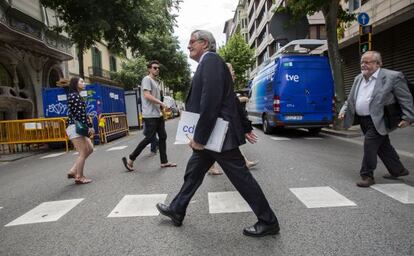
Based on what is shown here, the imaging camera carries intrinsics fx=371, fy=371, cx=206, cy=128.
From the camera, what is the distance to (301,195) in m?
4.62

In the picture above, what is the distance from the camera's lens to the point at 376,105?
16.1 feet

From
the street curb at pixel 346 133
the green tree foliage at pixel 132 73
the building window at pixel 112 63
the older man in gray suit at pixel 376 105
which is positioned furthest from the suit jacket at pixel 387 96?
the building window at pixel 112 63

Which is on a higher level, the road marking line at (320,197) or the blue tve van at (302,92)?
the blue tve van at (302,92)

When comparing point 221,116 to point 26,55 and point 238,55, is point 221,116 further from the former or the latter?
point 238,55

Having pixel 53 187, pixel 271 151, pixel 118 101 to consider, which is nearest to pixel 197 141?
pixel 53 187

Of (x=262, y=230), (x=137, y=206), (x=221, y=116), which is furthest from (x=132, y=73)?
(x=262, y=230)

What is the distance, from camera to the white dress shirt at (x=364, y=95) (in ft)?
16.5

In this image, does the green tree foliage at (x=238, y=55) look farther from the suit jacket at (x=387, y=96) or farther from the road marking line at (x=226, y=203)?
the road marking line at (x=226, y=203)

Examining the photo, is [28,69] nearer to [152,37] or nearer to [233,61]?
[152,37]

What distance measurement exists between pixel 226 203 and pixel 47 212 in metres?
2.15

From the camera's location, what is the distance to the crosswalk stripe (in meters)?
4.16

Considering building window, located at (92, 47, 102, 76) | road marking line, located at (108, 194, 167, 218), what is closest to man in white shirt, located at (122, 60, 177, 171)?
road marking line, located at (108, 194, 167, 218)

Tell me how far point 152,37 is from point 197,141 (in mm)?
35459

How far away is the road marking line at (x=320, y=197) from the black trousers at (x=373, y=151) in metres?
0.64
